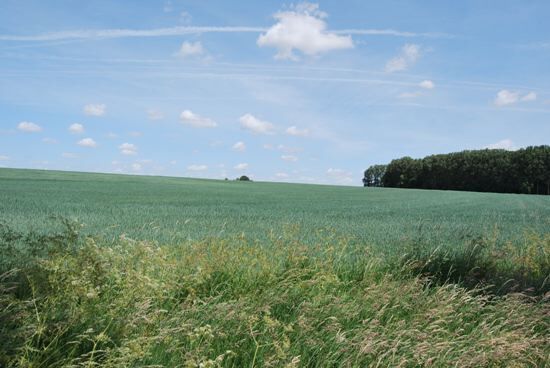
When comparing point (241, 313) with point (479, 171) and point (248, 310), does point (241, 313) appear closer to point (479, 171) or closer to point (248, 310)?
point (248, 310)

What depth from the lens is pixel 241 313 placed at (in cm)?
452

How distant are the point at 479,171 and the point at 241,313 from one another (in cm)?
8849

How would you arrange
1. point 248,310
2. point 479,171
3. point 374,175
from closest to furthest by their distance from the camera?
point 248,310
point 479,171
point 374,175

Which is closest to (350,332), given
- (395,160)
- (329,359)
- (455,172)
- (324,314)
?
(324,314)

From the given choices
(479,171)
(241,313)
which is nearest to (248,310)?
(241,313)

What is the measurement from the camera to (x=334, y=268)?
6953mm

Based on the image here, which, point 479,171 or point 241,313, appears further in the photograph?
point 479,171

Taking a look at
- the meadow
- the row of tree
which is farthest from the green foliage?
the meadow

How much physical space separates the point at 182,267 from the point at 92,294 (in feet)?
6.04

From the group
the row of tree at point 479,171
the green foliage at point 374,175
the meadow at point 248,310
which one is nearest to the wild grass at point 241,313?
the meadow at point 248,310

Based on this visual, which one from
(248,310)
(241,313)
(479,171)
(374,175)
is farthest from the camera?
(374,175)

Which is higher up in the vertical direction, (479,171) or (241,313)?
(479,171)

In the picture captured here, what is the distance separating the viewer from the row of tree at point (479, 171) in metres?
79.7

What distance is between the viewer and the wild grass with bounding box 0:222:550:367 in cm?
399
